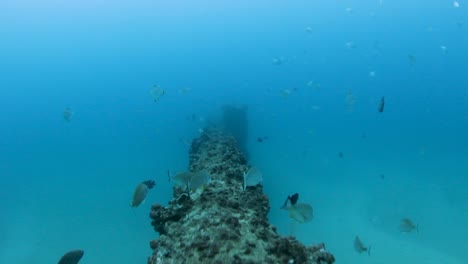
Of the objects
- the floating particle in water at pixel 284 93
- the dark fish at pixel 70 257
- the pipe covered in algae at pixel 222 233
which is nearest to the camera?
the pipe covered in algae at pixel 222 233

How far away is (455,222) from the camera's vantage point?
72.0ft

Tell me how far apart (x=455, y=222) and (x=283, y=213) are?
44.0 feet

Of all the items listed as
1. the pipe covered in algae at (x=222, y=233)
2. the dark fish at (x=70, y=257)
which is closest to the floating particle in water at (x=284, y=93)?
the pipe covered in algae at (x=222, y=233)

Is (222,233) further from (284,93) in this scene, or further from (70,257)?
(284,93)

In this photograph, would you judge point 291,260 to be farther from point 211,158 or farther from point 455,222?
point 455,222

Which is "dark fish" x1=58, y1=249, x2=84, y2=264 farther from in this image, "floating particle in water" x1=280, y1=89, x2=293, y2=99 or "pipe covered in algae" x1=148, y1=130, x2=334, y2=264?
"floating particle in water" x1=280, y1=89, x2=293, y2=99

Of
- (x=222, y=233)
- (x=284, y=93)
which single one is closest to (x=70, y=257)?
(x=222, y=233)

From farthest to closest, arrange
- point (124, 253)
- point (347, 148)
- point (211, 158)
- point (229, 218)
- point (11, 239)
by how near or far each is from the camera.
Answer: point (347, 148) → point (11, 239) → point (124, 253) → point (211, 158) → point (229, 218)

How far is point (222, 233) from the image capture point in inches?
149

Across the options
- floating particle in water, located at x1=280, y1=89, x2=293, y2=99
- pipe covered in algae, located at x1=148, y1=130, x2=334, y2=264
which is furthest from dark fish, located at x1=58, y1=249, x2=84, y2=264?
floating particle in water, located at x1=280, y1=89, x2=293, y2=99

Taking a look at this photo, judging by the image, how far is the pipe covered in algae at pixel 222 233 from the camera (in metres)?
3.54

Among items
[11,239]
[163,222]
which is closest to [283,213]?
[163,222]

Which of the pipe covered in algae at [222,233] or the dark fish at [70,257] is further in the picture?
the dark fish at [70,257]

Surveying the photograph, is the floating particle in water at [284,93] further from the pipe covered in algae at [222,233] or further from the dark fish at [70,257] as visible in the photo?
the dark fish at [70,257]
